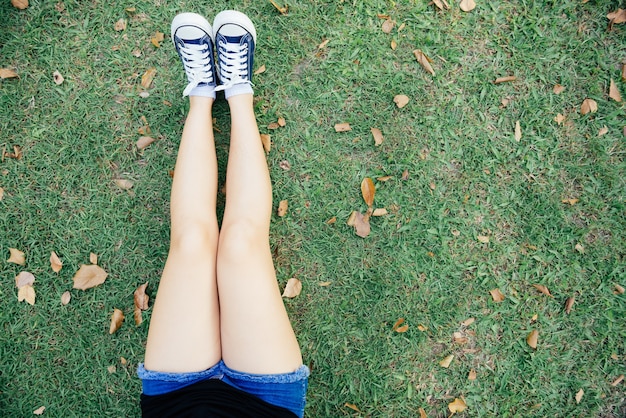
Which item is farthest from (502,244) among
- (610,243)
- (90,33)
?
(90,33)

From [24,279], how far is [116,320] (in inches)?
27.5

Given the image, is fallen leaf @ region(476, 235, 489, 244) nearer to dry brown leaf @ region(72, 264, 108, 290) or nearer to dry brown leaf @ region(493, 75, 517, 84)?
dry brown leaf @ region(493, 75, 517, 84)

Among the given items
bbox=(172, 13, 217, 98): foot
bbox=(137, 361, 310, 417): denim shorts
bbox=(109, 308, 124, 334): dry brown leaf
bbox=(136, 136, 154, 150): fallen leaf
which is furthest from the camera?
bbox=(136, 136, 154, 150): fallen leaf

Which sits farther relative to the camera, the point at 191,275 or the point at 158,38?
the point at 158,38

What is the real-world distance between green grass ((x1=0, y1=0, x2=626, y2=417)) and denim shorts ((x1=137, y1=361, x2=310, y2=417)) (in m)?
0.71

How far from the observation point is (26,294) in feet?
9.52

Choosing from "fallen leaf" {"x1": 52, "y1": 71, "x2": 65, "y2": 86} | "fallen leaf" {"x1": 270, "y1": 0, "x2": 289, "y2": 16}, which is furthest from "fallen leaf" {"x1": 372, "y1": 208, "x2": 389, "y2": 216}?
"fallen leaf" {"x1": 52, "y1": 71, "x2": 65, "y2": 86}

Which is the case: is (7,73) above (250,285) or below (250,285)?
above

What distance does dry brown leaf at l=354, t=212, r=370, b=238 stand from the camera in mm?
2936

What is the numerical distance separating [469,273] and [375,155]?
3.42 ft

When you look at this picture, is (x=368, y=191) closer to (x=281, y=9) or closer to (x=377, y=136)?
(x=377, y=136)

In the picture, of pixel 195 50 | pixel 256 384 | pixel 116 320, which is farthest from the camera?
pixel 116 320

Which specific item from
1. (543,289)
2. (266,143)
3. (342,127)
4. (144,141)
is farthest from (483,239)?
(144,141)

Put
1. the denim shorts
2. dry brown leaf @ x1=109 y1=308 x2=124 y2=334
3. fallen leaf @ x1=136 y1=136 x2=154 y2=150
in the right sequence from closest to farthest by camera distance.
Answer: the denim shorts → dry brown leaf @ x1=109 y1=308 x2=124 y2=334 → fallen leaf @ x1=136 y1=136 x2=154 y2=150
